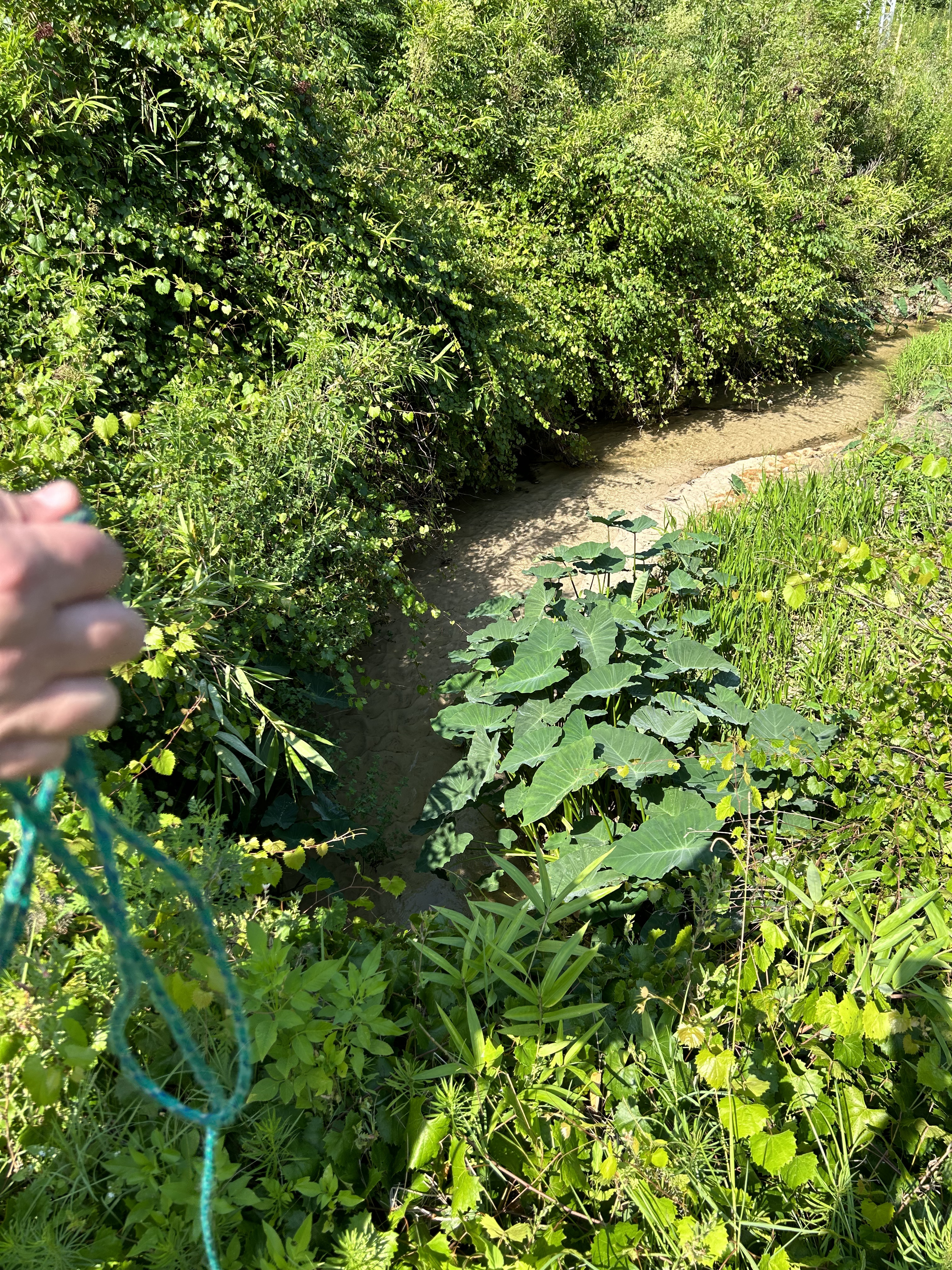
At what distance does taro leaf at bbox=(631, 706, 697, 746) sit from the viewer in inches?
120

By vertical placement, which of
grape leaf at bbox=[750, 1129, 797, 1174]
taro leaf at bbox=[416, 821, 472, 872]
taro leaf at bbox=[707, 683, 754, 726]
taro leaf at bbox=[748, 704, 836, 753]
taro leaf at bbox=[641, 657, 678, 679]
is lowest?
taro leaf at bbox=[416, 821, 472, 872]

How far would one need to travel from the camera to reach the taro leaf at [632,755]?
2863 mm

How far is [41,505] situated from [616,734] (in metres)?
2.47

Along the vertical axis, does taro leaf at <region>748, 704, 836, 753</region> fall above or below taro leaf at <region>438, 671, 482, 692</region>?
below

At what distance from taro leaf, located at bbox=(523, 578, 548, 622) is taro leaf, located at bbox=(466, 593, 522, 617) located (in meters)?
0.16

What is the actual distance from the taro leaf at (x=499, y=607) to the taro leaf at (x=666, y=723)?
43.6 inches

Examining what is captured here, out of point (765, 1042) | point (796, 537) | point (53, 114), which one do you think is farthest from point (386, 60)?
point (765, 1042)

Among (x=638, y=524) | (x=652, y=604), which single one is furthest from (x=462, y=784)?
(x=638, y=524)

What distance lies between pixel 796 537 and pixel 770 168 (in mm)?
7123

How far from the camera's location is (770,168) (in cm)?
911

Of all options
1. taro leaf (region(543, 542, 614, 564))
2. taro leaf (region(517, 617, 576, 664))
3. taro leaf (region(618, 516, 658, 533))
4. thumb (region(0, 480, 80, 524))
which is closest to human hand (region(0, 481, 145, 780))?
thumb (region(0, 480, 80, 524))

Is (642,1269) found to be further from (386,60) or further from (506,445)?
(386,60)

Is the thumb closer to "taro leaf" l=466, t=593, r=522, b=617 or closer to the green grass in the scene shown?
"taro leaf" l=466, t=593, r=522, b=617

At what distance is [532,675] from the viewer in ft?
11.1
